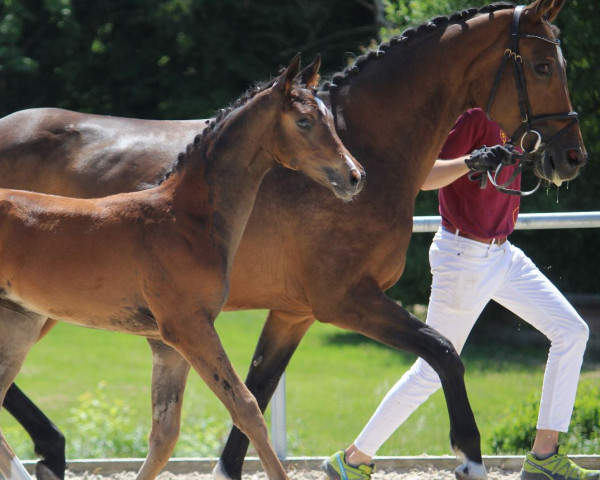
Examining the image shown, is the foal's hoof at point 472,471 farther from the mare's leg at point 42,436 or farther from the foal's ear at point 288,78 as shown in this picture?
the mare's leg at point 42,436

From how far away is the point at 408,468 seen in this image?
18.1 feet

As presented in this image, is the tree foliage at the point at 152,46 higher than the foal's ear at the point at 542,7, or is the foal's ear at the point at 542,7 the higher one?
the foal's ear at the point at 542,7

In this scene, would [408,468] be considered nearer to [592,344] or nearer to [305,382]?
[592,344]

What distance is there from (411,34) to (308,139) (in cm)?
118

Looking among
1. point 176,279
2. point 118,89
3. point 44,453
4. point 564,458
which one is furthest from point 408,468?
point 118,89

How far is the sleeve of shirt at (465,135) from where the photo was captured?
15.8ft

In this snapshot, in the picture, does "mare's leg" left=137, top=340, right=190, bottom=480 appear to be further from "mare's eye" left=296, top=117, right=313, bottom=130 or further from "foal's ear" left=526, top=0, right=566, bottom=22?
"foal's ear" left=526, top=0, right=566, bottom=22

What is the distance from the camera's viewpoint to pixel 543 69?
Result: 14.6 ft

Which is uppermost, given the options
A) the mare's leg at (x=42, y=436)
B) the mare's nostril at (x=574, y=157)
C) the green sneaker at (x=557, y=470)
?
the mare's nostril at (x=574, y=157)

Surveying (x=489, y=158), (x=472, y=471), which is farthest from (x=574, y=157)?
(x=472, y=471)

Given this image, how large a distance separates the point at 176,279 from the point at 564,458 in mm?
2095

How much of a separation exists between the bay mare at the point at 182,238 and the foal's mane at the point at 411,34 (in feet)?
2.72

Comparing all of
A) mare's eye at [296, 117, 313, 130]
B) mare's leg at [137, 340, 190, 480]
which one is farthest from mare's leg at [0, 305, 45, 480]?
mare's eye at [296, 117, 313, 130]

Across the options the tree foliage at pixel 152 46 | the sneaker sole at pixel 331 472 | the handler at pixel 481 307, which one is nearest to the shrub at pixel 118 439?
the sneaker sole at pixel 331 472
